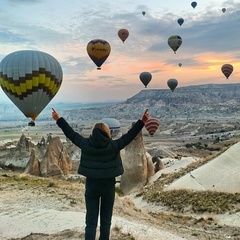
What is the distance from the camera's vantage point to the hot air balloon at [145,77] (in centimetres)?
4141

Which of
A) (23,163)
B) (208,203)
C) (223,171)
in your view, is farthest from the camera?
(23,163)

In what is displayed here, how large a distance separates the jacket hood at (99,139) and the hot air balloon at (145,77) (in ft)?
120

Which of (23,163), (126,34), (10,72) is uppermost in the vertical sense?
(126,34)

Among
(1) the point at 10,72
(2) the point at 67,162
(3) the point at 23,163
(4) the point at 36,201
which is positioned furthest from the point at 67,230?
(3) the point at 23,163

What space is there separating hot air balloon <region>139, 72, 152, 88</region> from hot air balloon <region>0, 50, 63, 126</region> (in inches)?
956

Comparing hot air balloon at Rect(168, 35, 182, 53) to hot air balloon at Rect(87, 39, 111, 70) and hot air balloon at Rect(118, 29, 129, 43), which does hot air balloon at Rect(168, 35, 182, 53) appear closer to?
hot air balloon at Rect(118, 29, 129, 43)

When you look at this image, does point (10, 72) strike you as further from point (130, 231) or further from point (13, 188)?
point (130, 231)

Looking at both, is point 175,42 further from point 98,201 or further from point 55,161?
point 98,201

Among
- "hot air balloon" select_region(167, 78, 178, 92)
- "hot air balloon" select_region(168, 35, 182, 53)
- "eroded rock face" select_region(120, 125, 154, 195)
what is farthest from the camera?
"hot air balloon" select_region(167, 78, 178, 92)

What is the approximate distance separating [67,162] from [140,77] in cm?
1319

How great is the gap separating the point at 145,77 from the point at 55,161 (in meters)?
15.3

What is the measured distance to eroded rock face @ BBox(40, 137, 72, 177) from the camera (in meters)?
31.2

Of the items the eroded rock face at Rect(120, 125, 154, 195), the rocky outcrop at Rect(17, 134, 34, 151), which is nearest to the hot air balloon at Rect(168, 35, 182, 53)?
the rocky outcrop at Rect(17, 134, 34, 151)

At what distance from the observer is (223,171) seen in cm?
1941
